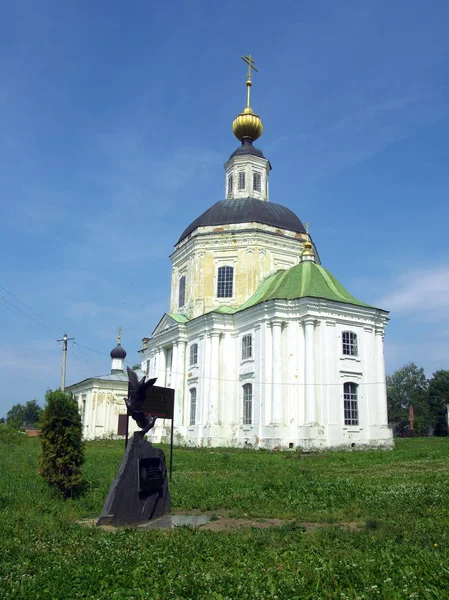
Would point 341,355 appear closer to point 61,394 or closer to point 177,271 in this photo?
point 177,271

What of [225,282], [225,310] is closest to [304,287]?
[225,310]

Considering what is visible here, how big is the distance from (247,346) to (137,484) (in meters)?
23.0

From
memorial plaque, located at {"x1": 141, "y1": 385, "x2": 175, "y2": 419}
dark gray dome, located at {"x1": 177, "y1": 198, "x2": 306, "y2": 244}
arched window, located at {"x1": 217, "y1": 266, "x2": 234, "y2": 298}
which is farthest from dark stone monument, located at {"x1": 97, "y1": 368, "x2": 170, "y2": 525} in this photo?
dark gray dome, located at {"x1": 177, "y1": 198, "x2": 306, "y2": 244}

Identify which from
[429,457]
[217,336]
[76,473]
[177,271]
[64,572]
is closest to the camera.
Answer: [64,572]

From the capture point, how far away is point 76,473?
1168cm

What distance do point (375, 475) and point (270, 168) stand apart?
1197 inches

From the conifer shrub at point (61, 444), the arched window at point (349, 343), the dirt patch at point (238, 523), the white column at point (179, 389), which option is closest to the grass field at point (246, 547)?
the dirt patch at point (238, 523)

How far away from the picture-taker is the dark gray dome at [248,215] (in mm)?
36000

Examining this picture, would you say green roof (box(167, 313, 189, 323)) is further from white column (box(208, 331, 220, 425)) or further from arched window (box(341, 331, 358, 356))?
arched window (box(341, 331, 358, 356))

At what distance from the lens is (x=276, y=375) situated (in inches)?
1136

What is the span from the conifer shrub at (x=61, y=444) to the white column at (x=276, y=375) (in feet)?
56.7

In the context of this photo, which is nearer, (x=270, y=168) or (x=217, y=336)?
(x=217, y=336)

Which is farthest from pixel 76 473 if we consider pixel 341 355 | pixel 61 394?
pixel 341 355

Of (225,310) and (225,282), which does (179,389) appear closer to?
(225,310)
